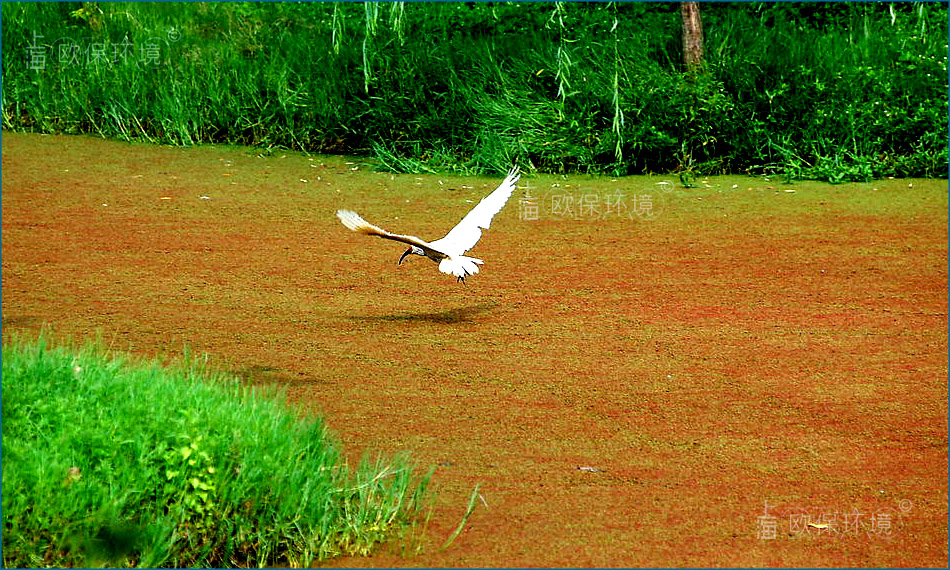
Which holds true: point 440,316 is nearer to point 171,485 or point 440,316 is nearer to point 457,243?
point 457,243

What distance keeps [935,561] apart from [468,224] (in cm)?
293

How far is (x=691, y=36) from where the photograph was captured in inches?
392

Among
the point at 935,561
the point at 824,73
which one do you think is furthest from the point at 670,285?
the point at 824,73

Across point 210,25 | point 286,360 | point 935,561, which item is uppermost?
point 210,25

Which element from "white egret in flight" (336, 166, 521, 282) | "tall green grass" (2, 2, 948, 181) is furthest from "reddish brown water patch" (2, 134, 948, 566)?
"tall green grass" (2, 2, 948, 181)

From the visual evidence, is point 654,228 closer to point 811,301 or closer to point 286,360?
point 811,301

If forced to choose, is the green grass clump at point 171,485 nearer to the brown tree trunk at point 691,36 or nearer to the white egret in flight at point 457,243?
the white egret in flight at point 457,243

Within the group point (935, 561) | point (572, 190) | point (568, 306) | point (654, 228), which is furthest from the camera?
point (572, 190)

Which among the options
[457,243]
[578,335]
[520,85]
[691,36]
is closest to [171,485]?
[457,243]

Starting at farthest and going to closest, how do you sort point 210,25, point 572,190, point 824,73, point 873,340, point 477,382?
point 210,25
point 824,73
point 572,190
point 873,340
point 477,382

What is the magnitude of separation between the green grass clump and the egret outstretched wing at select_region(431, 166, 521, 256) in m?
1.97

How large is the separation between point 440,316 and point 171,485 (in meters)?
2.75

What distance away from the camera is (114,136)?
10.6 meters

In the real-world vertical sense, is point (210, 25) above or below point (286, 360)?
above
